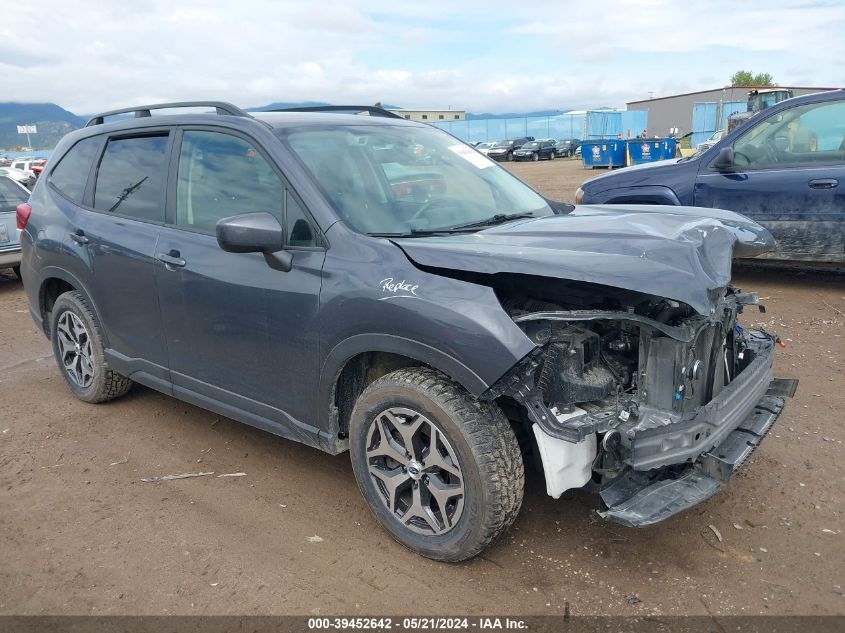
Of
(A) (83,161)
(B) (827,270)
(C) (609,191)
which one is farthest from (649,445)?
(B) (827,270)

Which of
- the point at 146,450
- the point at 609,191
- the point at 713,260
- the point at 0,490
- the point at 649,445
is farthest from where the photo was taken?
the point at 609,191

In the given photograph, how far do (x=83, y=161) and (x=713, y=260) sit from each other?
395cm

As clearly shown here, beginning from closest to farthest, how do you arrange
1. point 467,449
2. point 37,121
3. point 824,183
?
point 467,449
point 824,183
point 37,121

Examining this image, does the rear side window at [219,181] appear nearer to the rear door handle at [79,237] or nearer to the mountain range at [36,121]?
the rear door handle at [79,237]

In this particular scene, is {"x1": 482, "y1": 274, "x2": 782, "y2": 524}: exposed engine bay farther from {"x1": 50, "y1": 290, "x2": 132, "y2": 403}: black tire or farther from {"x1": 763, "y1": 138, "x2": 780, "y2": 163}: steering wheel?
{"x1": 763, "y1": 138, "x2": 780, "y2": 163}: steering wheel

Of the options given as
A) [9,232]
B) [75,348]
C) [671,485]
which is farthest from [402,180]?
[9,232]

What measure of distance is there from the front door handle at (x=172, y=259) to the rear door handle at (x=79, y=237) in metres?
0.91

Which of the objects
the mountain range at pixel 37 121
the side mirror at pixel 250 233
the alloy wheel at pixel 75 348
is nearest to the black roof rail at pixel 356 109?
the side mirror at pixel 250 233

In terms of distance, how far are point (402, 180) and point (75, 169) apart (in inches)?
97.4

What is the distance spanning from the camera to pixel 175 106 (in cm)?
408

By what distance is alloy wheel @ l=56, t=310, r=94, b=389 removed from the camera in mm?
4695

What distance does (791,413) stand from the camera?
437 centimetres

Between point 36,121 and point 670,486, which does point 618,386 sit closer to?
point 670,486

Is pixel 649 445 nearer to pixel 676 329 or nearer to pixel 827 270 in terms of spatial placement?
pixel 676 329
